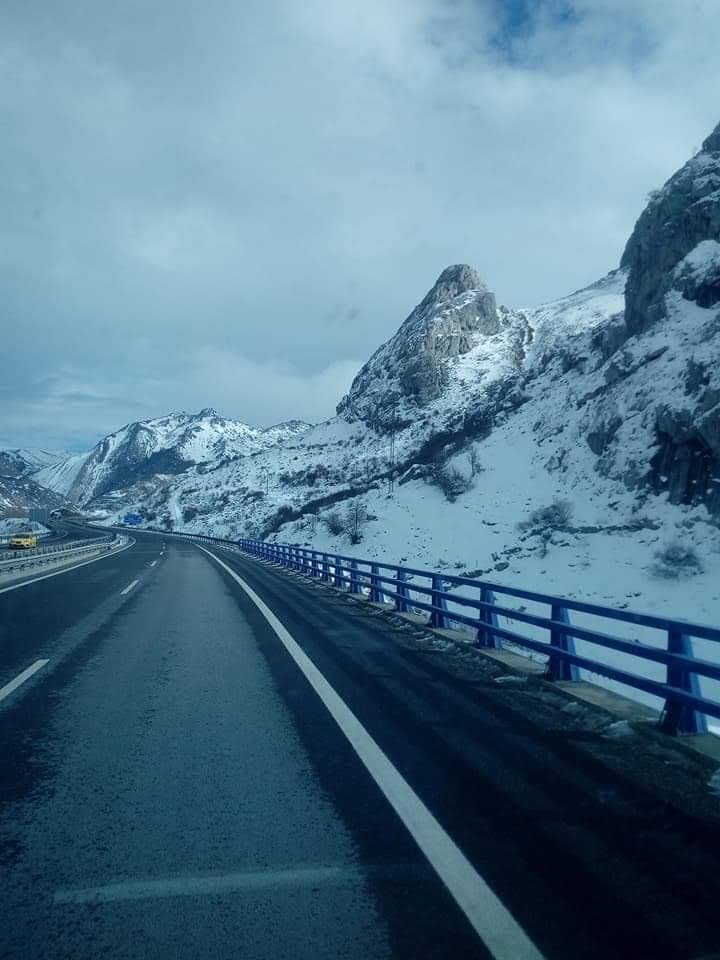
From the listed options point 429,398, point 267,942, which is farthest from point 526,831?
point 429,398

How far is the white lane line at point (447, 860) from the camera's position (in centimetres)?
290

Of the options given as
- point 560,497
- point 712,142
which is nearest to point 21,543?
point 560,497

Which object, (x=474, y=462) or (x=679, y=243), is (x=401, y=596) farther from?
(x=474, y=462)

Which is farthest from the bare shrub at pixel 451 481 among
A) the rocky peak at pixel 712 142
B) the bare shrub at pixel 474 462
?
the rocky peak at pixel 712 142

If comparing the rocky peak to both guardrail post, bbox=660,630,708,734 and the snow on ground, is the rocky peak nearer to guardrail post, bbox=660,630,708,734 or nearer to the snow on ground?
the snow on ground

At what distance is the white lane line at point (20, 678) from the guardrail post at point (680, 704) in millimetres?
6549

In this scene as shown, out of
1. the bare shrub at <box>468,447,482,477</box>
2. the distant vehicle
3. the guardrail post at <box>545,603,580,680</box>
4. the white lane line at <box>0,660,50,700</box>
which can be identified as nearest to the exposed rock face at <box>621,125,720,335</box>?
the bare shrub at <box>468,447,482,477</box>

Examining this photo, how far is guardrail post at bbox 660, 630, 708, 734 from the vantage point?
18.8 ft

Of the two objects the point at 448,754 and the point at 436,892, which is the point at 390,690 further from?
the point at 436,892

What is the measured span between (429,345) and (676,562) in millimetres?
91717

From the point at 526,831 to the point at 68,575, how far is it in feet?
75.8

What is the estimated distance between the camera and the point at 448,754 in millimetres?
5336

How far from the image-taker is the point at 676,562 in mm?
28062

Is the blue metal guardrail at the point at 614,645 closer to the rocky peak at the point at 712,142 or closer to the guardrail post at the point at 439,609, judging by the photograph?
the guardrail post at the point at 439,609
